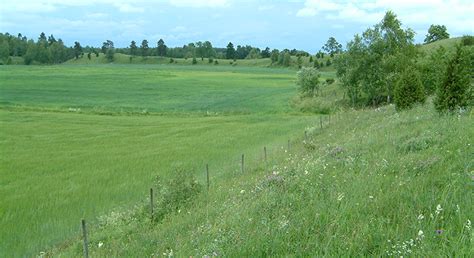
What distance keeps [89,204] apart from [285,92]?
70178 millimetres

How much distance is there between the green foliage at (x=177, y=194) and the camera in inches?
455

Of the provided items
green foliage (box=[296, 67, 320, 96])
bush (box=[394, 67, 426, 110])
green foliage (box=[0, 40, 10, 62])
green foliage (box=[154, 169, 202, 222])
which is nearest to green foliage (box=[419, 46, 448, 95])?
bush (box=[394, 67, 426, 110])

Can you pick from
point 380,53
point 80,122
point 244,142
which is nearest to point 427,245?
point 244,142

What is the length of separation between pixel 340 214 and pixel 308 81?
195ft

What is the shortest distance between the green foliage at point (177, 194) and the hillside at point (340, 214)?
83 mm

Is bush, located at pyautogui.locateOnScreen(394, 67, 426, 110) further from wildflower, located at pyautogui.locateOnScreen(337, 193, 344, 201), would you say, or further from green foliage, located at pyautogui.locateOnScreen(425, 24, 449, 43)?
green foliage, located at pyautogui.locateOnScreen(425, 24, 449, 43)

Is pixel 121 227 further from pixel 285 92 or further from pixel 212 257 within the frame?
pixel 285 92

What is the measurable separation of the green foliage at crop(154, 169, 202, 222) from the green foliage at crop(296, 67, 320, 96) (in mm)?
53560

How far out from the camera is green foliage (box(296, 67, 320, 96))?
64.4 metres

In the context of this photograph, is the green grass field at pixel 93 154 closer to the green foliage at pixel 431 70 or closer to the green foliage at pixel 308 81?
the green foliage at pixel 308 81

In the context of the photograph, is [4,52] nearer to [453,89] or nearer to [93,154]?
[93,154]

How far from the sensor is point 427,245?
4.81 meters

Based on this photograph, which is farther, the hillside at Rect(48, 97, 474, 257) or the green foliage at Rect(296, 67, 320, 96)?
the green foliage at Rect(296, 67, 320, 96)

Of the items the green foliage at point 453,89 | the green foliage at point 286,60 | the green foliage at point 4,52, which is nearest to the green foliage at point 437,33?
the green foliage at point 286,60
